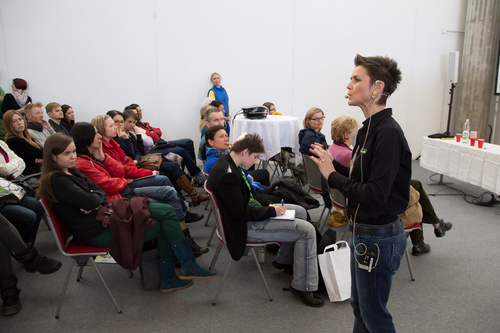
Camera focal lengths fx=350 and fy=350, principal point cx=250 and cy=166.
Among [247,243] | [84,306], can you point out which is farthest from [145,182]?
[247,243]

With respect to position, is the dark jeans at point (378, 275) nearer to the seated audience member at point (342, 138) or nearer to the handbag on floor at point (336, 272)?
the handbag on floor at point (336, 272)

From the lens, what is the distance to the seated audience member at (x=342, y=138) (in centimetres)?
306

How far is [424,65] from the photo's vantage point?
7059 mm

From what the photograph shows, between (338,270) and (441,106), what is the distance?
6412 mm

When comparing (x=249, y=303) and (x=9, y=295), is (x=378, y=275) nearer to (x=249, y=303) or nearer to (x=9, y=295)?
(x=249, y=303)

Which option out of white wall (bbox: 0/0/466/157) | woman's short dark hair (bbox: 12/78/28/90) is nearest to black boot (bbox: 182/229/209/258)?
white wall (bbox: 0/0/466/157)

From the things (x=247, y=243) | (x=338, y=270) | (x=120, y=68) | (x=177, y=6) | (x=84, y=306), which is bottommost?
(x=84, y=306)

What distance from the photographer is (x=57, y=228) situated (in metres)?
2.07

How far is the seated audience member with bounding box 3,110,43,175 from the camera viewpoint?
341 centimetres

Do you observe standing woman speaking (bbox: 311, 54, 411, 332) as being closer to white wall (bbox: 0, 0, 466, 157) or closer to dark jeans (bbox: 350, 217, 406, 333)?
dark jeans (bbox: 350, 217, 406, 333)

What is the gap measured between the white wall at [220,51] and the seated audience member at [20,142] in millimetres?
2381

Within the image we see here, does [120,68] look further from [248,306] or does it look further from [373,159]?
[373,159]

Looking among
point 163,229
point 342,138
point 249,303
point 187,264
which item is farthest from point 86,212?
point 342,138

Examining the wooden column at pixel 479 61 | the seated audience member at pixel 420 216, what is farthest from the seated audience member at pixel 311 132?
the wooden column at pixel 479 61
